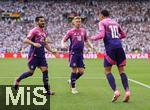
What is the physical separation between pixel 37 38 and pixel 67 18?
4852cm

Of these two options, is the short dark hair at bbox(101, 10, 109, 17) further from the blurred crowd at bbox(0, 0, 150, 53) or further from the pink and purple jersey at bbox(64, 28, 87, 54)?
the blurred crowd at bbox(0, 0, 150, 53)

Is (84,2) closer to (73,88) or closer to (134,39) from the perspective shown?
(134,39)

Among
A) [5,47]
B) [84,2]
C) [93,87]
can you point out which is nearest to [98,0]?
[84,2]

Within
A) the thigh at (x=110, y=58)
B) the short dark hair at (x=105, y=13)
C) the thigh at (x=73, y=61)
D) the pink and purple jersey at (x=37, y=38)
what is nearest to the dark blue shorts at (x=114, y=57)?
the thigh at (x=110, y=58)

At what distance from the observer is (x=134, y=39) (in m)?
58.9

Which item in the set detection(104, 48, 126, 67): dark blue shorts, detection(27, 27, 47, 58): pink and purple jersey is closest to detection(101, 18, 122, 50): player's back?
detection(104, 48, 126, 67): dark blue shorts

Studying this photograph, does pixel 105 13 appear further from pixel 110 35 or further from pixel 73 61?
pixel 73 61

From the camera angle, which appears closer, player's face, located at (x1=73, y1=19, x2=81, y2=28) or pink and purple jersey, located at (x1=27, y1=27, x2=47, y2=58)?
pink and purple jersey, located at (x1=27, y1=27, x2=47, y2=58)

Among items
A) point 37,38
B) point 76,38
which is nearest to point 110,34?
point 37,38

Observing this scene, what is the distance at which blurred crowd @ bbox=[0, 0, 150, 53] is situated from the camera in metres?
57.7

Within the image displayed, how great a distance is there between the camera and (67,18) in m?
63.1

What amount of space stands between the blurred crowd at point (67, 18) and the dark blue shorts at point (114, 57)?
41.7 metres

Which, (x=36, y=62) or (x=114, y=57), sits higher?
(x=114, y=57)

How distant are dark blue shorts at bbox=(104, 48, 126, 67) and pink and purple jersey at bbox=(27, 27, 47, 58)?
2.22 m
